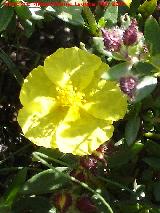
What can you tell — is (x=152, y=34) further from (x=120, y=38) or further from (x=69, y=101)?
(x=69, y=101)

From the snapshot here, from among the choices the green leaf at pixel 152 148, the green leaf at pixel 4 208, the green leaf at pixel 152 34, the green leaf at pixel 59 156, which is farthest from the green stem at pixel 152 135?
the green leaf at pixel 4 208

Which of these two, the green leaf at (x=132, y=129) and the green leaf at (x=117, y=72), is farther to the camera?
the green leaf at (x=132, y=129)

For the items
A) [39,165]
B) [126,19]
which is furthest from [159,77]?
[39,165]

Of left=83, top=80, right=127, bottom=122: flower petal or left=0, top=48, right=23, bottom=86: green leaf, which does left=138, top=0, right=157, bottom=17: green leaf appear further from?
left=0, top=48, right=23, bottom=86: green leaf

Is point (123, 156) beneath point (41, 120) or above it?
beneath

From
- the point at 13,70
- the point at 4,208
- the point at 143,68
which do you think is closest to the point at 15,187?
the point at 4,208

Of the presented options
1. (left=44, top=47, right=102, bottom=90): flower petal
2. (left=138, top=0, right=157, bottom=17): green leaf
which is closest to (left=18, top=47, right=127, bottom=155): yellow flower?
(left=44, top=47, right=102, bottom=90): flower petal

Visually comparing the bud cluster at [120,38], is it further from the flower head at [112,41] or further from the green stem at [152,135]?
the green stem at [152,135]
